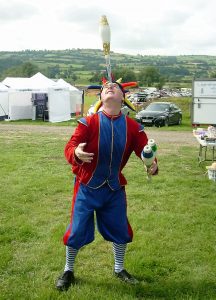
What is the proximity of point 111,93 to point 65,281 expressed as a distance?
1.81 m

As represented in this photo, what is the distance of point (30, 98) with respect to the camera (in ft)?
82.3

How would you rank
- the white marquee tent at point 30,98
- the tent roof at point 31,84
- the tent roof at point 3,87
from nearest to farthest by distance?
the tent roof at point 3,87 → the white marquee tent at point 30,98 → the tent roof at point 31,84

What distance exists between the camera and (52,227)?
231 inches

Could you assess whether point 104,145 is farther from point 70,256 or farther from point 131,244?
point 131,244

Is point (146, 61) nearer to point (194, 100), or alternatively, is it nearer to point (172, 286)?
point (194, 100)

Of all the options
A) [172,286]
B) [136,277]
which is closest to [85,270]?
[136,277]

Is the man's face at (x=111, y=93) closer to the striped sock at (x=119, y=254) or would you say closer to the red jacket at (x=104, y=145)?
the red jacket at (x=104, y=145)

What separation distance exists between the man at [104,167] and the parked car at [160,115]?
57.2 feet

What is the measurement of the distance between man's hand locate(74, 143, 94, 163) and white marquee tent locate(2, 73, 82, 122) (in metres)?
20.5

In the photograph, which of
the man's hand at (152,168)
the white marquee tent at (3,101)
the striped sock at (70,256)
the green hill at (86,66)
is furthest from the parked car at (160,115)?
the green hill at (86,66)

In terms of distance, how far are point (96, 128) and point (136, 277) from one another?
1.62 metres

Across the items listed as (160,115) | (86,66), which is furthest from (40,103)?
(86,66)

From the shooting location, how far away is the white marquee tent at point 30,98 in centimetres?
2403

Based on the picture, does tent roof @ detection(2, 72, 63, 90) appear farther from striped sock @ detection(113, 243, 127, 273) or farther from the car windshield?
striped sock @ detection(113, 243, 127, 273)
